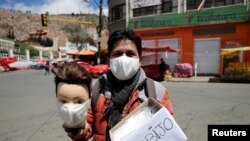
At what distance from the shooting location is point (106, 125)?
194 centimetres

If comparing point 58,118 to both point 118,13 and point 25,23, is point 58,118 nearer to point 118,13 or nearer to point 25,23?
point 118,13

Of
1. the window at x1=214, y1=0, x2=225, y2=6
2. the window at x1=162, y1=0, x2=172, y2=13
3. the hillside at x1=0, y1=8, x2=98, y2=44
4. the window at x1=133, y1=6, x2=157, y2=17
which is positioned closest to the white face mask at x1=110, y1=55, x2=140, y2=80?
the window at x1=214, y1=0, x2=225, y2=6

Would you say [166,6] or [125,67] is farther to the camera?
[166,6]

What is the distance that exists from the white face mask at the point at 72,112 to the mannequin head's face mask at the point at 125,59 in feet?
1.56

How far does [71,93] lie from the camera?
60.8 inches

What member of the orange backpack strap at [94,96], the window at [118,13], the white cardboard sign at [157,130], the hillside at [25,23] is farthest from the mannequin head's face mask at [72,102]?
the hillside at [25,23]

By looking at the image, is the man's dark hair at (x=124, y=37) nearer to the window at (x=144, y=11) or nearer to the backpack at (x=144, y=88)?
the backpack at (x=144, y=88)

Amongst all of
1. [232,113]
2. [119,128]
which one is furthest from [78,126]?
[232,113]

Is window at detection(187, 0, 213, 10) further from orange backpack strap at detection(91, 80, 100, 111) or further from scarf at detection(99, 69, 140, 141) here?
orange backpack strap at detection(91, 80, 100, 111)

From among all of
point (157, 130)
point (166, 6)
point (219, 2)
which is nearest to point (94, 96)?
point (157, 130)

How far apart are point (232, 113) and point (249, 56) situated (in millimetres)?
14093

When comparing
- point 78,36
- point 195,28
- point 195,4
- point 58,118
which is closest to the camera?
point 58,118

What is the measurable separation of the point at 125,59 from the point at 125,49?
79mm

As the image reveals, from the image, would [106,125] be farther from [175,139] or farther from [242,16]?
[242,16]
